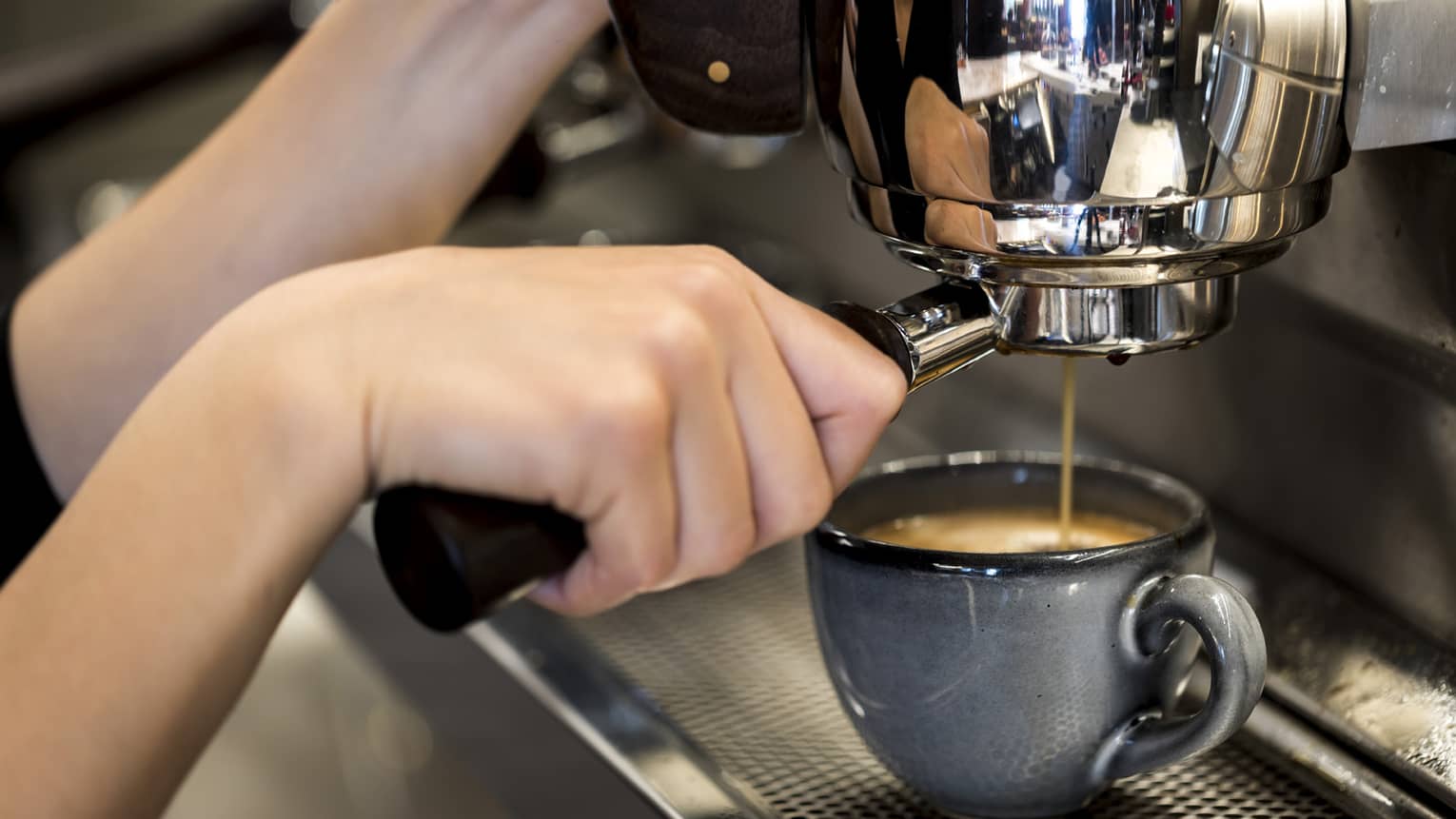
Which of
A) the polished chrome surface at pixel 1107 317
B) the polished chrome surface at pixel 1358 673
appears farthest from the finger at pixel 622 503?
the polished chrome surface at pixel 1358 673

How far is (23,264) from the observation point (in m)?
1.03

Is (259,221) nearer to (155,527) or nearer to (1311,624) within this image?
(155,527)

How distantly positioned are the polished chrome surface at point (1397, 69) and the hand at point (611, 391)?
0.40 ft

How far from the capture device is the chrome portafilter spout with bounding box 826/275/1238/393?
13.9 inches

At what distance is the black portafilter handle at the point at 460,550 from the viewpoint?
277mm

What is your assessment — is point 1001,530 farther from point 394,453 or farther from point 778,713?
point 394,453

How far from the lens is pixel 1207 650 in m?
0.36

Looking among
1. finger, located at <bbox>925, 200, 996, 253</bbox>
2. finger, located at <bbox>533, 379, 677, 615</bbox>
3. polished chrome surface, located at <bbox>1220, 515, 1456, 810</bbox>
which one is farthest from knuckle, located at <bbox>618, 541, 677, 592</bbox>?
polished chrome surface, located at <bbox>1220, 515, 1456, 810</bbox>

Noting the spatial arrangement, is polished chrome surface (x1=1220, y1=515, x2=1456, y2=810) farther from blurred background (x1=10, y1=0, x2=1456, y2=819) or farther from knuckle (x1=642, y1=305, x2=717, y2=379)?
knuckle (x1=642, y1=305, x2=717, y2=379)

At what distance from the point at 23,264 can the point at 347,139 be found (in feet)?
2.04

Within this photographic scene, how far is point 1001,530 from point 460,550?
23 cm

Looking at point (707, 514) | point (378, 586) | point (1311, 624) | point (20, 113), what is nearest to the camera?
point (707, 514)

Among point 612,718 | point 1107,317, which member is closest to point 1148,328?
point 1107,317

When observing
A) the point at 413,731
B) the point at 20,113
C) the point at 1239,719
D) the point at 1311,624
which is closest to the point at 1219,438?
the point at 1311,624
